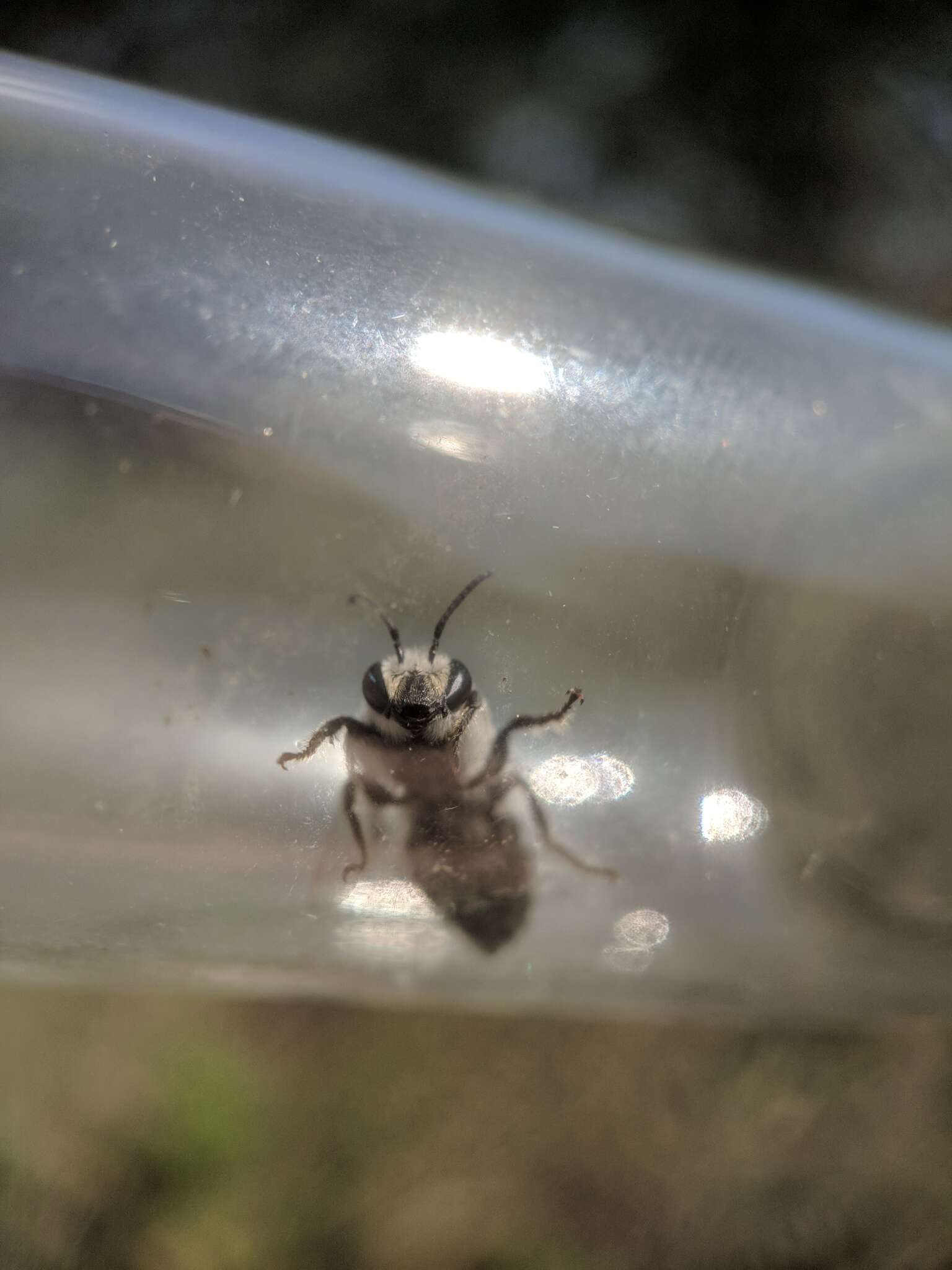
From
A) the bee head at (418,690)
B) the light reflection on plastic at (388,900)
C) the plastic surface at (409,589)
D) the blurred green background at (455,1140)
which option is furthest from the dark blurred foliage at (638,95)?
the light reflection on plastic at (388,900)

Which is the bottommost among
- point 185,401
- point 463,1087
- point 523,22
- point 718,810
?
point 463,1087

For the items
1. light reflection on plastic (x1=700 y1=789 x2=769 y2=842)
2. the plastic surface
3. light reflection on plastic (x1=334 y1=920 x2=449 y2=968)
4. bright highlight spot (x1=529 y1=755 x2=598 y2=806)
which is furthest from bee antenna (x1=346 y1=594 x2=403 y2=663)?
light reflection on plastic (x1=700 y1=789 x2=769 y2=842)

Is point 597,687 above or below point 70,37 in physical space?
below

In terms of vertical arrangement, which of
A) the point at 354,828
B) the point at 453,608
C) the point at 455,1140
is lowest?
the point at 455,1140

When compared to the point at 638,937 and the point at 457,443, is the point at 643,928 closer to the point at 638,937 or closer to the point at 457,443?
the point at 638,937

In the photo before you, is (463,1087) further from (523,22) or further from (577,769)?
(523,22)

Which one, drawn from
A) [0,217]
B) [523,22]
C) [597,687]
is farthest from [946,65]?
[0,217]

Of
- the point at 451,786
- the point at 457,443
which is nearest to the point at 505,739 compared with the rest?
the point at 451,786
